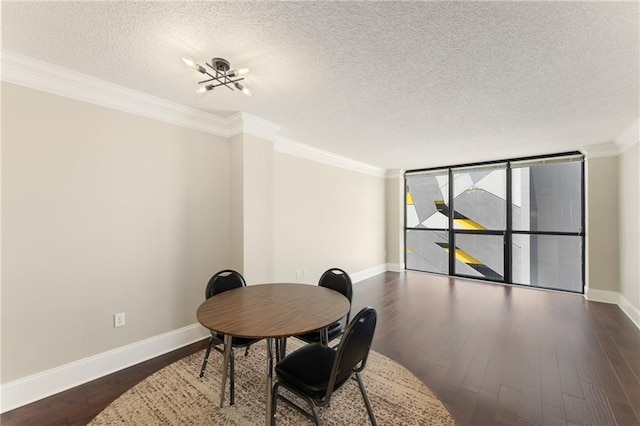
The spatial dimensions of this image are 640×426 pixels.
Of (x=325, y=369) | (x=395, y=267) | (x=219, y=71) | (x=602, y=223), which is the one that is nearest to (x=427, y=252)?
(x=395, y=267)

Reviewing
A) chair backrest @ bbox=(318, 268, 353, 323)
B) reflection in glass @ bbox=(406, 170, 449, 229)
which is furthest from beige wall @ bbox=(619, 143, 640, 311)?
chair backrest @ bbox=(318, 268, 353, 323)

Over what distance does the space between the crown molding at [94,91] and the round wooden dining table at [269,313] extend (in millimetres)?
1911

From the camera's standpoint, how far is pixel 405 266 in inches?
254

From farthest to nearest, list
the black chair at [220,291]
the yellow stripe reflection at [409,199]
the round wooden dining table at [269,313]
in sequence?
the yellow stripe reflection at [409,199] → the black chair at [220,291] → the round wooden dining table at [269,313]

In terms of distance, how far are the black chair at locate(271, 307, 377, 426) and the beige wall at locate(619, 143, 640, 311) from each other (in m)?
4.17

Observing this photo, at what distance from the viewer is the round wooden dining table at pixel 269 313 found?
1520 millimetres

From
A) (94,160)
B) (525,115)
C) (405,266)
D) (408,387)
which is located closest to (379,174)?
(405,266)

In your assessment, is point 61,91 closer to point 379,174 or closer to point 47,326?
point 47,326

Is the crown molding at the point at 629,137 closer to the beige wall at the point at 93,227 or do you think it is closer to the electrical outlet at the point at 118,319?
the beige wall at the point at 93,227

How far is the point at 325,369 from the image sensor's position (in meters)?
1.55

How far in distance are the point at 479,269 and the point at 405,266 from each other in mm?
1573

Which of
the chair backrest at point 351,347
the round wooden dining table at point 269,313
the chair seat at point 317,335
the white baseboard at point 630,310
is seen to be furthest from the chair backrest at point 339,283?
the white baseboard at point 630,310

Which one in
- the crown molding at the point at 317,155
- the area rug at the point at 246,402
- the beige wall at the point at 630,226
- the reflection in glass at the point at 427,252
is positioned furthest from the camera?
the reflection in glass at the point at 427,252

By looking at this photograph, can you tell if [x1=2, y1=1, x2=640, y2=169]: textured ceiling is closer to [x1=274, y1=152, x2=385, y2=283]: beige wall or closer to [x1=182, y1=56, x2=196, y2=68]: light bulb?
[x1=182, y1=56, x2=196, y2=68]: light bulb
